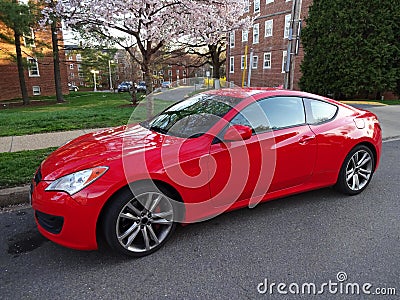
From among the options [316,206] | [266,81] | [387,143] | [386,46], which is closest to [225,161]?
[316,206]

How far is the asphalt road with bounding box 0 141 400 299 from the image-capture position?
221 centimetres

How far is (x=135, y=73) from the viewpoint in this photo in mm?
17328

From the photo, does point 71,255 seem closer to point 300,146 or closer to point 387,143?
point 300,146

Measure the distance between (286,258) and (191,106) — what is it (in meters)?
1.97

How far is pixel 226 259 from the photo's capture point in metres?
2.55

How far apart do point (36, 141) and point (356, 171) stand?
238 inches

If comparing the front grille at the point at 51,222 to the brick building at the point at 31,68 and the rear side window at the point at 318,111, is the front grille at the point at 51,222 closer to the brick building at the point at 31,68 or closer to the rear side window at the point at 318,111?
the rear side window at the point at 318,111

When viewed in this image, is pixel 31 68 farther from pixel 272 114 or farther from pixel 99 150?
pixel 272 114

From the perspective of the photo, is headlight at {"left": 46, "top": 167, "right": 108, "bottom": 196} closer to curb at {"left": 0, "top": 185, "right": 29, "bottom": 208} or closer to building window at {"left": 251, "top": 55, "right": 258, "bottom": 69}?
curb at {"left": 0, "top": 185, "right": 29, "bottom": 208}

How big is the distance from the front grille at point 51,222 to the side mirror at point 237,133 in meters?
1.61

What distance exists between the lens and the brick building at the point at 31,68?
18.9 meters

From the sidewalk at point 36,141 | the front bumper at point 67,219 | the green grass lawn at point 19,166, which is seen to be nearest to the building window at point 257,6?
the sidewalk at point 36,141

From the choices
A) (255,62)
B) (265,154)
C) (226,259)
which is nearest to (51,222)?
(226,259)

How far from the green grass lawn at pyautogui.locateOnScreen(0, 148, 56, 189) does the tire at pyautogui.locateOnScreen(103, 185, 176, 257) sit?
2202 mm
